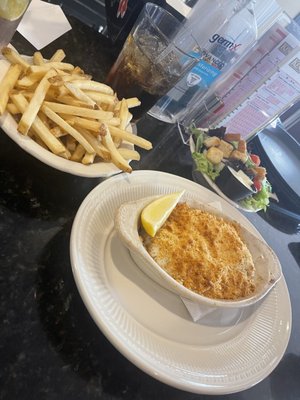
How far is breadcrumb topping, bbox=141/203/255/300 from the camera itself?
2.36 feet

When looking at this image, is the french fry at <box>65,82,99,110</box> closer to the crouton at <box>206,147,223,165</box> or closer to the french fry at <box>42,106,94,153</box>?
the french fry at <box>42,106,94,153</box>

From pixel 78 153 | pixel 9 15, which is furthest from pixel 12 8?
pixel 78 153

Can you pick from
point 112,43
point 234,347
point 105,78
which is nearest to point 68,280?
point 234,347

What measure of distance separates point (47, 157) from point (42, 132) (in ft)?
0.18

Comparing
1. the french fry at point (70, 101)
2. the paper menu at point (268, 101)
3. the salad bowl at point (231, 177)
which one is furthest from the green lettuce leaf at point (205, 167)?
the french fry at point (70, 101)

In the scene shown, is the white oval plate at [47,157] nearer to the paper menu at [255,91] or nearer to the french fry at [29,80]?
the french fry at [29,80]

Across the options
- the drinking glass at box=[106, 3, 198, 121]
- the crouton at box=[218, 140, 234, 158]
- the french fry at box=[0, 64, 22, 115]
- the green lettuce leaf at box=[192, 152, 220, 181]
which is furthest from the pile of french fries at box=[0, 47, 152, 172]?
the crouton at box=[218, 140, 234, 158]

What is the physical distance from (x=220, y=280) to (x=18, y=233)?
16.9 inches

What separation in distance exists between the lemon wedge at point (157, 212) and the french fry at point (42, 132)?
0.23m

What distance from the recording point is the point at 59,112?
0.79 meters

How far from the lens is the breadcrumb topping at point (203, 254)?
721mm

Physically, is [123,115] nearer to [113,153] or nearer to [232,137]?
[113,153]

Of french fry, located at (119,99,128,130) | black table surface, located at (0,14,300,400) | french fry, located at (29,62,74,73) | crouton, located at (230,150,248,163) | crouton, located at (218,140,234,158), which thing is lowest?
black table surface, located at (0,14,300,400)

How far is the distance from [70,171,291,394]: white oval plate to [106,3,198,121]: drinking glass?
0.36 m
